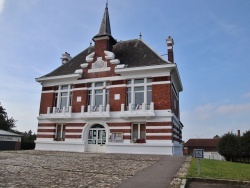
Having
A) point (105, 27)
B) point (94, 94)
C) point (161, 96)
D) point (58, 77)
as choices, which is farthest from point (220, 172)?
point (105, 27)

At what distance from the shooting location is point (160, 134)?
20531mm

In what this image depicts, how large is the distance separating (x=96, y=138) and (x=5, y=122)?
3069 centimetres

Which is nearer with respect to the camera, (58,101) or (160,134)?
(160,134)

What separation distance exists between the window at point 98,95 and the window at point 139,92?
235 centimetres

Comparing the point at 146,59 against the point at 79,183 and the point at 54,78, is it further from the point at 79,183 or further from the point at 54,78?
the point at 79,183

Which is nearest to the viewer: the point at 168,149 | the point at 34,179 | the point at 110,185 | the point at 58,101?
the point at 110,185

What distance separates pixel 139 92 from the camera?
2228 centimetres

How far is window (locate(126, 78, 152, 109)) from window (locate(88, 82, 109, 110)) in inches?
92.5

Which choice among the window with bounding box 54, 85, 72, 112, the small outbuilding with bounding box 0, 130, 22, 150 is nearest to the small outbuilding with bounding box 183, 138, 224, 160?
the window with bounding box 54, 85, 72, 112

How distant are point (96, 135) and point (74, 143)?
227 centimetres

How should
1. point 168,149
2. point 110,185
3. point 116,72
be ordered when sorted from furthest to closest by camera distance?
point 116,72 < point 168,149 < point 110,185

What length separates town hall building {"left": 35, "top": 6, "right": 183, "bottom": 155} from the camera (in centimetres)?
2097

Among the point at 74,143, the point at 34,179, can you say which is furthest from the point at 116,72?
the point at 34,179

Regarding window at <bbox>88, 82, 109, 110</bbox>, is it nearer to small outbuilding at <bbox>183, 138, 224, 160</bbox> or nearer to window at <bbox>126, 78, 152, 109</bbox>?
window at <bbox>126, 78, 152, 109</bbox>
